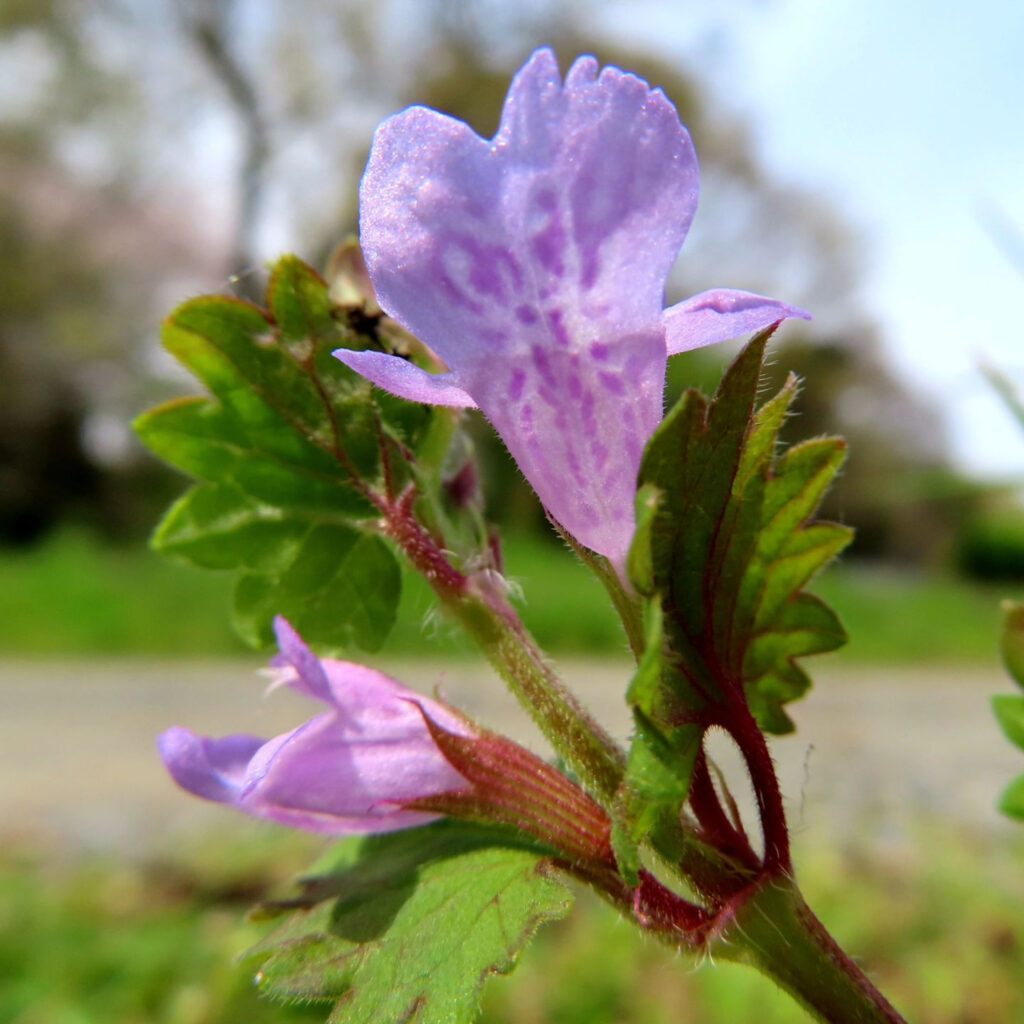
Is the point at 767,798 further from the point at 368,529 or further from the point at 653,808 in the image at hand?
the point at 368,529

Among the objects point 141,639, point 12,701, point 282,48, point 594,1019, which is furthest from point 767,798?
point 282,48

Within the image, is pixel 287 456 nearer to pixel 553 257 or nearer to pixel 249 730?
pixel 553 257

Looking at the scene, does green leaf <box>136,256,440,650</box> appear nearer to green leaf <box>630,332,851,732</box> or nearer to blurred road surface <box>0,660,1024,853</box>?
green leaf <box>630,332,851,732</box>

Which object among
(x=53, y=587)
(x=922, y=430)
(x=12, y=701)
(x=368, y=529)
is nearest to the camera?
(x=368, y=529)

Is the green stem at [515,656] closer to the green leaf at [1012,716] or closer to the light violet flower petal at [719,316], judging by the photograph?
the light violet flower petal at [719,316]

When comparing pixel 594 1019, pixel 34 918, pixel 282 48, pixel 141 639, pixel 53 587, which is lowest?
pixel 53 587
